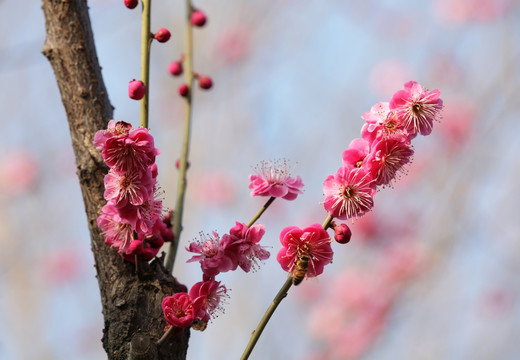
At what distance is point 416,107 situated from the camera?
4.44 feet

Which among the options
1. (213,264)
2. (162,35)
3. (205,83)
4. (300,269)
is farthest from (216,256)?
(205,83)

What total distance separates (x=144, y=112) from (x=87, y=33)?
46 cm

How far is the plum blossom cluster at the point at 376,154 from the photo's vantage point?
4.31 ft

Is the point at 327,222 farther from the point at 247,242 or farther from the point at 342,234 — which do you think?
the point at 247,242

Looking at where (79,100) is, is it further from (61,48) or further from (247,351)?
(247,351)

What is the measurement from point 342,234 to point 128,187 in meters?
0.49

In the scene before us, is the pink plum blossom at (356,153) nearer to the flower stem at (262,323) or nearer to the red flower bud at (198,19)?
the flower stem at (262,323)

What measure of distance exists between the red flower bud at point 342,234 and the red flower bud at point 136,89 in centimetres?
57

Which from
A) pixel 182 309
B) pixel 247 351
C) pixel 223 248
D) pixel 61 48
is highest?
pixel 61 48

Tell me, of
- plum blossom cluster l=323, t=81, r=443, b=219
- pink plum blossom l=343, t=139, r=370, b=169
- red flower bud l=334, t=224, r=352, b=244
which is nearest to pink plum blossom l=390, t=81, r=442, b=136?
plum blossom cluster l=323, t=81, r=443, b=219

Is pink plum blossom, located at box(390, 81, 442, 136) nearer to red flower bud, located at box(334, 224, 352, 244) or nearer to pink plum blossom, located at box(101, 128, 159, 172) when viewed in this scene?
red flower bud, located at box(334, 224, 352, 244)

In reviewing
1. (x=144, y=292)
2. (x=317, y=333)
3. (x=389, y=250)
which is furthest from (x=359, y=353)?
(x=144, y=292)

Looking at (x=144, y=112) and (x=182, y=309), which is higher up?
(x=144, y=112)

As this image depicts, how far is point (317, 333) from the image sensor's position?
564 centimetres
